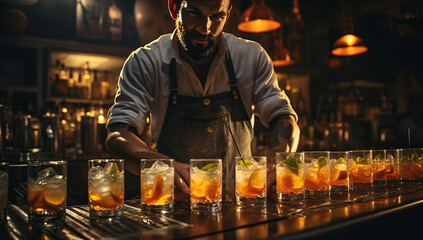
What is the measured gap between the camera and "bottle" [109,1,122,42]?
4.26 m

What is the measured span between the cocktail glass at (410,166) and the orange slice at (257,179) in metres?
0.93

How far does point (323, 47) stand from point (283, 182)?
449 cm

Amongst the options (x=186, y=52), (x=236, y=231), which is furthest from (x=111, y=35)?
(x=236, y=231)

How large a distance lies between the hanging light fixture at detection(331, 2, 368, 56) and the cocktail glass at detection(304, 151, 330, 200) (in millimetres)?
2001

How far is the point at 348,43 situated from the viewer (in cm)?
326

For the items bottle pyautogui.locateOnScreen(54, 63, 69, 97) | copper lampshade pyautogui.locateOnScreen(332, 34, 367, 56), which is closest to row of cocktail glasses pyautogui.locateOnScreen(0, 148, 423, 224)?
copper lampshade pyautogui.locateOnScreen(332, 34, 367, 56)

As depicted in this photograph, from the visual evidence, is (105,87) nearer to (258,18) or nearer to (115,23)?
(115,23)

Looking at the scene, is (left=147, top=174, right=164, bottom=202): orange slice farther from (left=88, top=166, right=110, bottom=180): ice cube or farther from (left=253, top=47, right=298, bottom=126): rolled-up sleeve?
(left=253, top=47, right=298, bottom=126): rolled-up sleeve

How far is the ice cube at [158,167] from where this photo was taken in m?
1.27

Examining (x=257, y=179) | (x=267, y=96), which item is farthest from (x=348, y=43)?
(x=257, y=179)

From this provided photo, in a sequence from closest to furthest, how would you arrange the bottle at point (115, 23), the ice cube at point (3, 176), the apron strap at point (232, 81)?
the ice cube at point (3, 176), the apron strap at point (232, 81), the bottle at point (115, 23)

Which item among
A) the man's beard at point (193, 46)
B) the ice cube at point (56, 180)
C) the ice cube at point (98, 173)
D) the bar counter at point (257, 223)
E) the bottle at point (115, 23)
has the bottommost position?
the bar counter at point (257, 223)

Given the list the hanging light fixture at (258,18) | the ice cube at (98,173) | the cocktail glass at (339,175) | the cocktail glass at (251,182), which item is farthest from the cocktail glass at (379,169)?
the hanging light fixture at (258,18)

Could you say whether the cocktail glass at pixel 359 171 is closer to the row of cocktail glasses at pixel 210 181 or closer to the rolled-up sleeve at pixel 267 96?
the row of cocktail glasses at pixel 210 181
